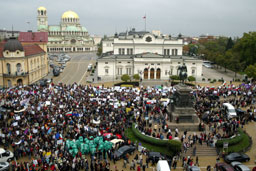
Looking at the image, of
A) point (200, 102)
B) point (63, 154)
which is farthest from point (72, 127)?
point (200, 102)

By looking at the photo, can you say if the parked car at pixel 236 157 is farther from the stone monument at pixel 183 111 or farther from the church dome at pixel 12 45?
the church dome at pixel 12 45

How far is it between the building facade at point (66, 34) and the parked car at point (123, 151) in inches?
4810

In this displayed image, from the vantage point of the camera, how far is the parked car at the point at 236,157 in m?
19.0

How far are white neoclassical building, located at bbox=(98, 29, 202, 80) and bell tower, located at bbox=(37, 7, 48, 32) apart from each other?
3649 inches

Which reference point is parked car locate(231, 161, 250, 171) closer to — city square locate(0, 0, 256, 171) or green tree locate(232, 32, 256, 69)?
city square locate(0, 0, 256, 171)

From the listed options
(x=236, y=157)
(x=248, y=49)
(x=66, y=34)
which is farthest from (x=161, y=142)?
(x=66, y=34)

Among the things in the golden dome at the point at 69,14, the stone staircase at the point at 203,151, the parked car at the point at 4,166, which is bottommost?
the stone staircase at the point at 203,151

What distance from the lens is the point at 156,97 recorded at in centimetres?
3409

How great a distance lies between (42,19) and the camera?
137750 mm

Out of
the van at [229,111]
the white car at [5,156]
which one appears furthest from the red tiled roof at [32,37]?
the van at [229,111]

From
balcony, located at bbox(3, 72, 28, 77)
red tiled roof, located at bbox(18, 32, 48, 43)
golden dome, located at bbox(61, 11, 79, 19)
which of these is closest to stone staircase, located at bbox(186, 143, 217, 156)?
balcony, located at bbox(3, 72, 28, 77)

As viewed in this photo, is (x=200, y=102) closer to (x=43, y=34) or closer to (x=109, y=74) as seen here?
(x=109, y=74)

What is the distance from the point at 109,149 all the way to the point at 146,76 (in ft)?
122

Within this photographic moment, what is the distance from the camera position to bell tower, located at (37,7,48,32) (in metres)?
137
